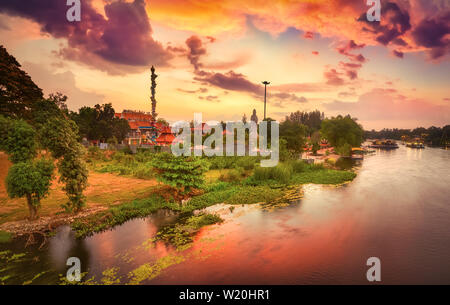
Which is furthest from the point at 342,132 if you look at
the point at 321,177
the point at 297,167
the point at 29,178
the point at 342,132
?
the point at 29,178

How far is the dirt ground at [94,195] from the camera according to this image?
515 inches

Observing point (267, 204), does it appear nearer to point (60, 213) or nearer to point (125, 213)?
point (125, 213)

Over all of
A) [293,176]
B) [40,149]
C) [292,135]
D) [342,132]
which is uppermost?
[342,132]

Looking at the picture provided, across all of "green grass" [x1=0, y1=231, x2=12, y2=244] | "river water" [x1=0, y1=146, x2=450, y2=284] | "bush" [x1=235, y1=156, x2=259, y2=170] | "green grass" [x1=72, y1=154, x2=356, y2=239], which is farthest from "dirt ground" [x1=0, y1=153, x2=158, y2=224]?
"bush" [x1=235, y1=156, x2=259, y2=170]

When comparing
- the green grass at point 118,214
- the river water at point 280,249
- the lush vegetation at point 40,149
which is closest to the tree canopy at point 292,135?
the river water at point 280,249

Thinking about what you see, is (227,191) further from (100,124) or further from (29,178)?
(100,124)

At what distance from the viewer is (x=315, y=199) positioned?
18.1m

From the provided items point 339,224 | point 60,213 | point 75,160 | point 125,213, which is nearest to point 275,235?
point 339,224

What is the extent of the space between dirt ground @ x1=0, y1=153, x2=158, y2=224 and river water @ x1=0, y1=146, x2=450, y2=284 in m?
3.22

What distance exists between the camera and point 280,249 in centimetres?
1017

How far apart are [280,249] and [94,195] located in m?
13.6

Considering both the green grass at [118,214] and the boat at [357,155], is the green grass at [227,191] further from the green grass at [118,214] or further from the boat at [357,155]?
the boat at [357,155]
